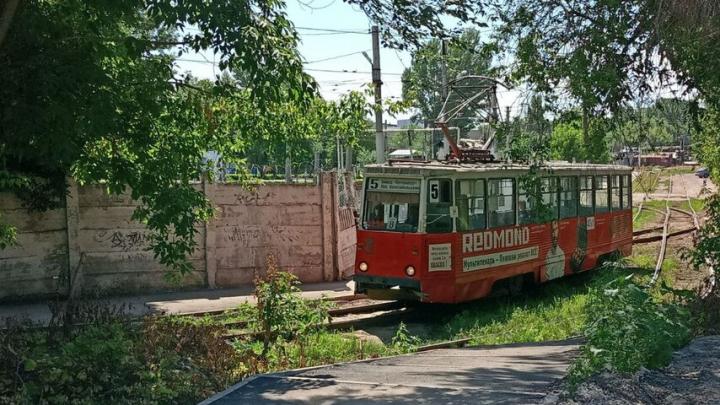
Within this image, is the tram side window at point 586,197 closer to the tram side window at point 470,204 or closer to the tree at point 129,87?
the tram side window at point 470,204

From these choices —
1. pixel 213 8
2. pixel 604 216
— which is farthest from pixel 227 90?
pixel 604 216

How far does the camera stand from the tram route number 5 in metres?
13.5

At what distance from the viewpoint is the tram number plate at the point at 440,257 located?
13383 millimetres

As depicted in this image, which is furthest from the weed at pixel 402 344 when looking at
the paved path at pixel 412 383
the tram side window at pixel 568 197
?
the tram side window at pixel 568 197

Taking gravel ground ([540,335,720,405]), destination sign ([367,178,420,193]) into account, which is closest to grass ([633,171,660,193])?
destination sign ([367,178,420,193])

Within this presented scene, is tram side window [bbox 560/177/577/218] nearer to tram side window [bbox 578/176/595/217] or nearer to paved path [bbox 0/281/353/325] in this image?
tram side window [bbox 578/176/595/217]

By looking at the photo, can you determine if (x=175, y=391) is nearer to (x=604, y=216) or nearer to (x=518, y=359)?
(x=518, y=359)

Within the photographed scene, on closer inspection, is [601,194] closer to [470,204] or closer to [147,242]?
[470,204]

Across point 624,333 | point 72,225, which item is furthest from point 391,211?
point 624,333

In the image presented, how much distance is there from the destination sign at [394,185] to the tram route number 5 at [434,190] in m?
0.24

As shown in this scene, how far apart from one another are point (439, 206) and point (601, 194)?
7.24 meters

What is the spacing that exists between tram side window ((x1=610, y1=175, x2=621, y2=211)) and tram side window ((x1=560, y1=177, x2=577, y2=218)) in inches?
105

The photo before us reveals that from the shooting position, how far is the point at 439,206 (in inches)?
534

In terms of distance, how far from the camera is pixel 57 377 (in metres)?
5.78
